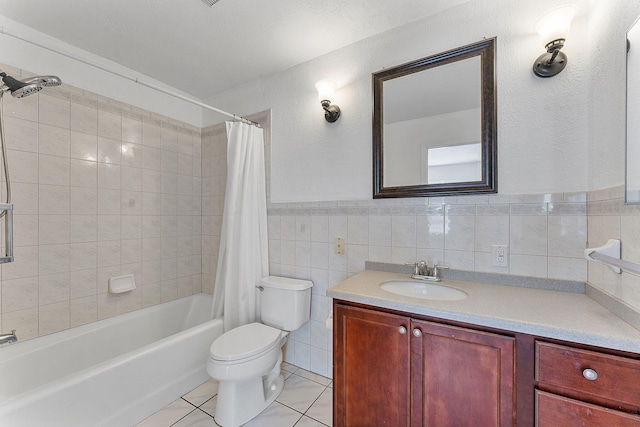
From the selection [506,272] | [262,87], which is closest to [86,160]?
[262,87]

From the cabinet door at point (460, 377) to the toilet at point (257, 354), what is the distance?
89 centimetres

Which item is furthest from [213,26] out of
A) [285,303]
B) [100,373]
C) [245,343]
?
[100,373]

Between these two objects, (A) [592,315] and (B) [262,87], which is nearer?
(A) [592,315]

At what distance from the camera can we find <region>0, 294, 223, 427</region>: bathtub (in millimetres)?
1189

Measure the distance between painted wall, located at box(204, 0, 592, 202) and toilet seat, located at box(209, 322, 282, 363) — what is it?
0.98 m

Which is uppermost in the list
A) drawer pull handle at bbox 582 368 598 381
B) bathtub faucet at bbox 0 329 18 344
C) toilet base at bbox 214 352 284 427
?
bathtub faucet at bbox 0 329 18 344

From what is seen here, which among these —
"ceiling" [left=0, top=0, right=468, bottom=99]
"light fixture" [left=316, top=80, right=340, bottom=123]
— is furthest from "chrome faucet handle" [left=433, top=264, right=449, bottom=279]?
"ceiling" [left=0, top=0, right=468, bottom=99]

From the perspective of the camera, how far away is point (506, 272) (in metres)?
1.33

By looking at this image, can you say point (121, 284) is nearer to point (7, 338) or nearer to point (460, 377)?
point (7, 338)

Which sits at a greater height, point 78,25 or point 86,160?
point 78,25

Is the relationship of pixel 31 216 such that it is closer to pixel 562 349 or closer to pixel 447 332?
pixel 447 332

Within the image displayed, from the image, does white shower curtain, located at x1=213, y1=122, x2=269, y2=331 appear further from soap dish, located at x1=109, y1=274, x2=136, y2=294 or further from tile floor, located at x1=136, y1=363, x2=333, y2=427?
soap dish, located at x1=109, y1=274, x2=136, y2=294

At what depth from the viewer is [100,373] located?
1.33 m

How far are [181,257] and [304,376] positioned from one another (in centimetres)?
157
